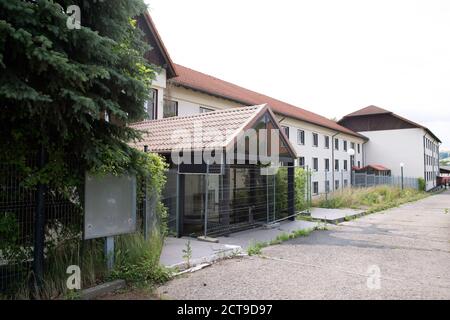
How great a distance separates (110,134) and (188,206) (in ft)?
20.2

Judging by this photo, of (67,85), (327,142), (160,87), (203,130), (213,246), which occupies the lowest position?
(213,246)

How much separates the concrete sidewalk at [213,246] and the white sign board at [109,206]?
1222 millimetres

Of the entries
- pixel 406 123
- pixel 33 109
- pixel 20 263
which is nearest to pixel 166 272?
pixel 20 263

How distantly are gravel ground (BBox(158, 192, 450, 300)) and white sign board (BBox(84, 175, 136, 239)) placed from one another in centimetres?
122

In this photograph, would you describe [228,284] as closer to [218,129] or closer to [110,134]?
[110,134]

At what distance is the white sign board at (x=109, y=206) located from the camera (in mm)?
5023

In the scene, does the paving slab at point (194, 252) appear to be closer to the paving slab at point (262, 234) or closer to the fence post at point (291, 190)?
the paving slab at point (262, 234)

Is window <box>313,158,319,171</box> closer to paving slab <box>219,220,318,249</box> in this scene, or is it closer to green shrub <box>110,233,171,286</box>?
paving slab <box>219,220,318,249</box>

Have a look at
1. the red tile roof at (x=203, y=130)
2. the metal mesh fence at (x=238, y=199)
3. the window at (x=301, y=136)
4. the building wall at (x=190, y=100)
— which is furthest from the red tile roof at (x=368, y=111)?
the red tile roof at (x=203, y=130)

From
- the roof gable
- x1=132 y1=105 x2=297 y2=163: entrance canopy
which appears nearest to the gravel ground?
x1=132 y1=105 x2=297 y2=163: entrance canopy

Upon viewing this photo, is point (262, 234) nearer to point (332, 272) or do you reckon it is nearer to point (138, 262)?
point (332, 272)

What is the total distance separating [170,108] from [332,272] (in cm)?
1174

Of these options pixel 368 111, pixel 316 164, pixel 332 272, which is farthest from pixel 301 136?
pixel 332 272

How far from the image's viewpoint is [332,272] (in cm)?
605
